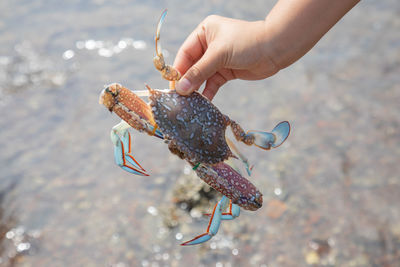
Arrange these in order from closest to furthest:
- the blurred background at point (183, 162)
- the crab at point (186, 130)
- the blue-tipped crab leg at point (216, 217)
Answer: the crab at point (186, 130), the blue-tipped crab leg at point (216, 217), the blurred background at point (183, 162)

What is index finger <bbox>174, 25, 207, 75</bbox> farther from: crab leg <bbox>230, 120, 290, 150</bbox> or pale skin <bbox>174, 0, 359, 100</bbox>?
crab leg <bbox>230, 120, 290, 150</bbox>

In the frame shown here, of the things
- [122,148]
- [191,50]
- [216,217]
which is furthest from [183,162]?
[122,148]

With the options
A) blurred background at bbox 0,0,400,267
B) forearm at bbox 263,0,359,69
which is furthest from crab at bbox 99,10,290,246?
blurred background at bbox 0,0,400,267

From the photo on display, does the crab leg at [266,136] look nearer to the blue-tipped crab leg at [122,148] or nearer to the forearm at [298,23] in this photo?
the forearm at [298,23]

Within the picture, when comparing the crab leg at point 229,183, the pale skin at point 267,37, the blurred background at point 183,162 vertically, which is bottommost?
the blurred background at point 183,162

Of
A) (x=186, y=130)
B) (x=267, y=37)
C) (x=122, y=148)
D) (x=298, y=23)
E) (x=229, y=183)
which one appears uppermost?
(x=298, y=23)

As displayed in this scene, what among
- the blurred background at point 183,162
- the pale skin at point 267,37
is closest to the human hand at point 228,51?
the pale skin at point 267,37

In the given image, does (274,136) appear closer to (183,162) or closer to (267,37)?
(267,37)
